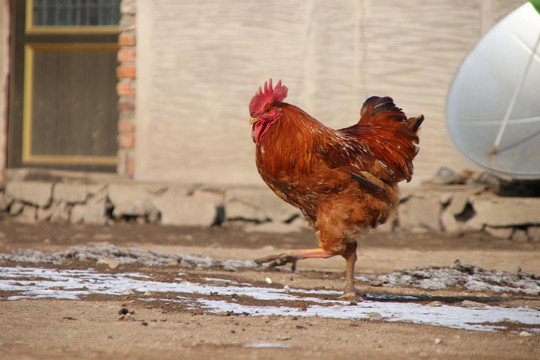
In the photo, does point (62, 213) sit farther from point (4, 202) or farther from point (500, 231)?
point (500, 231)

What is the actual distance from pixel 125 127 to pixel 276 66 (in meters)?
2.69

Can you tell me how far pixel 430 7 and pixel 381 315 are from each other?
678 cm

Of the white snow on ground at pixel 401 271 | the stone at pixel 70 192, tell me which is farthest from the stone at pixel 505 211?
the stone at pixel 70 192

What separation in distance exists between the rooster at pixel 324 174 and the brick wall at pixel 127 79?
6.16m

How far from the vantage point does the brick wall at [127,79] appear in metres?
11.0

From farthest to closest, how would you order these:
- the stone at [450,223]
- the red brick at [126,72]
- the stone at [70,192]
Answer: the red brick at [126,72]
the stone at [70,192]
the stone at [450,223]

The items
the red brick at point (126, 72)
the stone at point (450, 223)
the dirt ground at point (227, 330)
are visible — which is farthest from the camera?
the red brick at point (126, 72)

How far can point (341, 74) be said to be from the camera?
409 inches

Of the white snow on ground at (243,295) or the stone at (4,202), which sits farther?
the stone at (4,202)

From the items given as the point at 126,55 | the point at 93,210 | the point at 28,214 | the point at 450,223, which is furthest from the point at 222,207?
the point at 450,223

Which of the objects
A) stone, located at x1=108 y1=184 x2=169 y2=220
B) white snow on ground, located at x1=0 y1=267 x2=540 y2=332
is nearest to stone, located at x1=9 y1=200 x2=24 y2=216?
stone, located at x1=108 y1=184 x2=169 y2=220

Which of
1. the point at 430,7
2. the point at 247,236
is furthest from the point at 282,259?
the point at 430,7

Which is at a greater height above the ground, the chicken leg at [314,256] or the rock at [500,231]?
the chicken leg at [314,256]

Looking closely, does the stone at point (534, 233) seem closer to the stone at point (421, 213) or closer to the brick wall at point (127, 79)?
the stone at point (421, 213)
